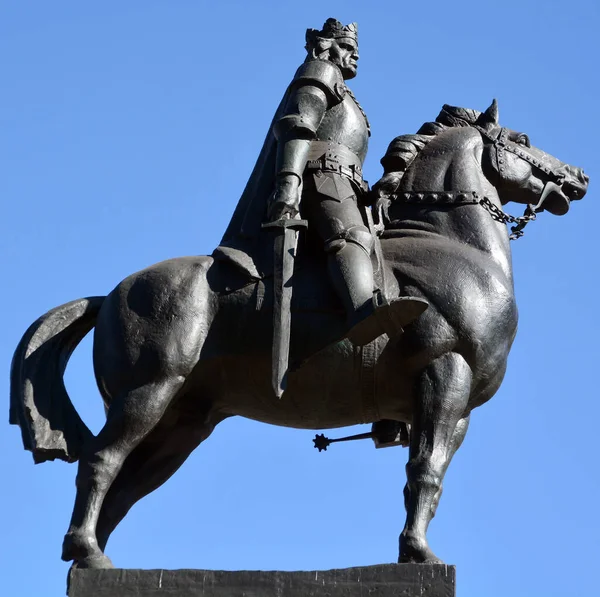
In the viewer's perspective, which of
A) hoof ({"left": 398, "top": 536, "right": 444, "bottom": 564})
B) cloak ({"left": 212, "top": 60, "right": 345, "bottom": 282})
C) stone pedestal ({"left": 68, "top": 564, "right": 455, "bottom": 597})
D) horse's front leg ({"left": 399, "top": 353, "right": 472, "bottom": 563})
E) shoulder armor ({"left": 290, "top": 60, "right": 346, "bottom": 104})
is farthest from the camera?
shoulder armor ({"left": 290, "top": 60, "right": 346, "bottom": 104})

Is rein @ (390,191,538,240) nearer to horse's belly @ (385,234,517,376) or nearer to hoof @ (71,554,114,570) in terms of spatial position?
horse's belly @ (385,234,517,376)

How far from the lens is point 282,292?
37.0ft

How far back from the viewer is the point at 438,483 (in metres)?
10.9

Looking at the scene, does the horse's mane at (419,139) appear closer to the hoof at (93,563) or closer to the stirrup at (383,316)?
the stirrup at (383,316)

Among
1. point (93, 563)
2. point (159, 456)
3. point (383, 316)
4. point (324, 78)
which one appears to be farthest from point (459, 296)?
point (93, 563)

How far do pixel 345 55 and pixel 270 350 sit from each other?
7.93 ft

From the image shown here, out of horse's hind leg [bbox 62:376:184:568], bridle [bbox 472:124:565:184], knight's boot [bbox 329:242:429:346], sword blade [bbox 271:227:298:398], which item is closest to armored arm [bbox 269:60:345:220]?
sword blade [bbox 271:227:298:398]

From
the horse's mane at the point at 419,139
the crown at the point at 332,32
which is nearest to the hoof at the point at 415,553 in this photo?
the horse's mane at the point at 419,139

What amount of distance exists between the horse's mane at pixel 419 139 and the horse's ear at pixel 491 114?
5 centimetres

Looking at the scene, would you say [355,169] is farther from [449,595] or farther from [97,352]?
[449,595]

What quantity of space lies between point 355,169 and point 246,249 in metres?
1.01

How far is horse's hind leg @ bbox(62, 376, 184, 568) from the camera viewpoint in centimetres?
1106

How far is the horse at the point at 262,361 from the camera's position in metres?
11.1

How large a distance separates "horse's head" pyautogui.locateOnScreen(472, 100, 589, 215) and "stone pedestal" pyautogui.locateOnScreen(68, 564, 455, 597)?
3.23 meters
